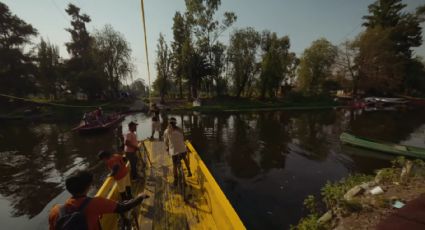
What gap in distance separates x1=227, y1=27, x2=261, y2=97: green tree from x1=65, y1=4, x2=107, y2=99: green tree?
30.1m

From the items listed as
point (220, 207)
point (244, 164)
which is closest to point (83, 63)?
point (244, 164)

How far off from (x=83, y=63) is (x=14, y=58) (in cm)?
1160

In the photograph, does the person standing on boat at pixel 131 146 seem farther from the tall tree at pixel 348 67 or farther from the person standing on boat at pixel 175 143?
the tall tree at pixel 348 67

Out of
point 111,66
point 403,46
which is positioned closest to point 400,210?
point 111,66

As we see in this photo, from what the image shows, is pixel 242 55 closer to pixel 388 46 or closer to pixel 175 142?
pixel 388 46

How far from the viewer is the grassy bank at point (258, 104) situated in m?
43.5

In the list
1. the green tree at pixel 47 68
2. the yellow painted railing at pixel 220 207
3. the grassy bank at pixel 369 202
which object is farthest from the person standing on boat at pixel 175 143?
the green tree at pixel 47 68

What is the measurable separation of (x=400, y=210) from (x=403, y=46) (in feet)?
235

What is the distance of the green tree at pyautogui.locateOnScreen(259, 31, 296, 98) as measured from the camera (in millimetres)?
50750

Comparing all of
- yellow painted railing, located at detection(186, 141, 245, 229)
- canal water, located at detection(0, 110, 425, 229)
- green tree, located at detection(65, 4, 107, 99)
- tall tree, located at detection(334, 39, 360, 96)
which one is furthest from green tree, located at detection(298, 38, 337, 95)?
yellow painted railing, located at detection(186, 141, 245, 229)

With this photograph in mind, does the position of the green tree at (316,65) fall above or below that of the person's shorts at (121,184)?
above

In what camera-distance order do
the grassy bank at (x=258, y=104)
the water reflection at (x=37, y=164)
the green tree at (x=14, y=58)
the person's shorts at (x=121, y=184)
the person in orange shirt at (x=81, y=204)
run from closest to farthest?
1. the person in orange shirt at (x=81, y=204)
2. the person's shorts at (x=121, y=184)
3. the water reflection at (x=37, y=164)
4. the green tree at (x=14, y=58)
5. the grassy bank at (x=258, y=104)

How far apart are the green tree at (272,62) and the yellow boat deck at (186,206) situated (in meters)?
47.0

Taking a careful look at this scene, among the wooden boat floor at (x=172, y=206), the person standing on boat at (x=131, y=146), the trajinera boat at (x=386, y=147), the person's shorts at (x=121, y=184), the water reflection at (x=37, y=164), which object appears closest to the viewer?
the wooden boat floor at (x=172, y=206)
